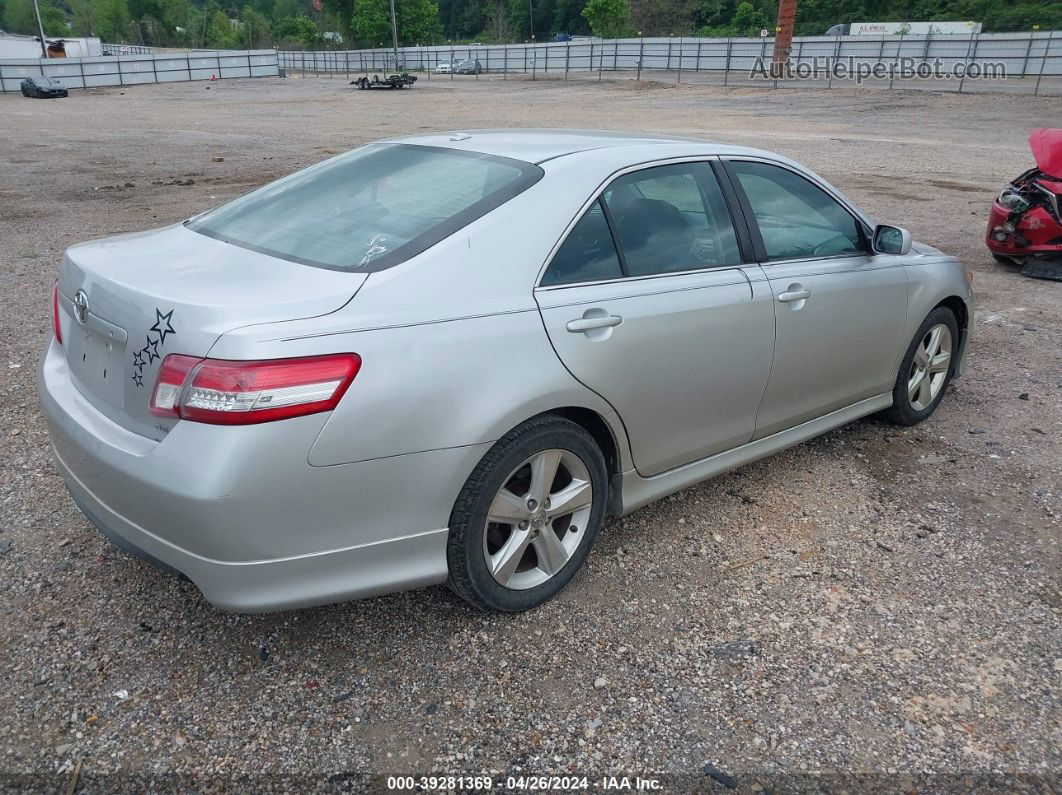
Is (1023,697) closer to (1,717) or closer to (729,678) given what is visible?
(729,678)

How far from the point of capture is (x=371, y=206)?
314cm

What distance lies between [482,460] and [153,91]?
53.1 metres

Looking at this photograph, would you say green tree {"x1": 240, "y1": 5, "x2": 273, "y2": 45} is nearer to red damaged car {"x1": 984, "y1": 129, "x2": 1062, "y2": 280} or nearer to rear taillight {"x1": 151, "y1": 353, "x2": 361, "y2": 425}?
red damaged car {"x1": 984, "y1": 129, "x2": 1062, "y2": 280}

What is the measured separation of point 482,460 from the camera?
265 centimetres

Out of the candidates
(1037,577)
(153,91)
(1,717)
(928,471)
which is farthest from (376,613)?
(153,91)

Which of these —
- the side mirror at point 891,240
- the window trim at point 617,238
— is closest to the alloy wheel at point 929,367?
the side mirror at point 891,240

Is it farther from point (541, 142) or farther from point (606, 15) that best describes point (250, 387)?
point (606, 15)

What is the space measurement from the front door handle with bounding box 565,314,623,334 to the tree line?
238 ft

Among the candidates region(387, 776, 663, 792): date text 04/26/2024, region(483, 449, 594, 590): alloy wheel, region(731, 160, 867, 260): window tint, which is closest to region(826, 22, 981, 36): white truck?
region(731, 160, 867, 260): window tint

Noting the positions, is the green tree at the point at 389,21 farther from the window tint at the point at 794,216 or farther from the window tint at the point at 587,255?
the window tint at the point at 587,255

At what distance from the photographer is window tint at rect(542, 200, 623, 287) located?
9.57 ft

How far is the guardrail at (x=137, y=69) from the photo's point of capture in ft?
163

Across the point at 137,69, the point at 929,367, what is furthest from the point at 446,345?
the point at 137,69

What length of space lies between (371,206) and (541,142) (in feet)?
2.57
